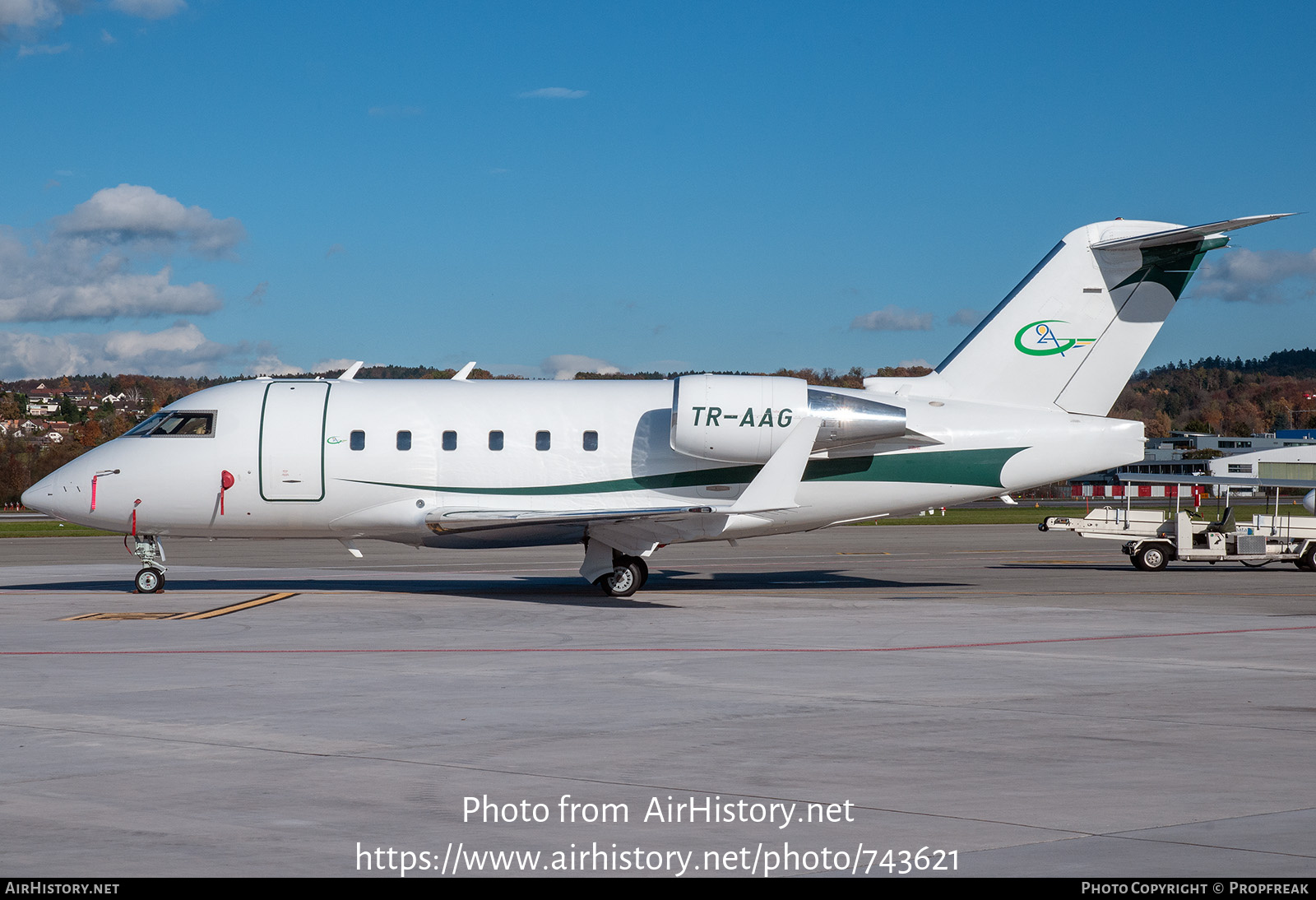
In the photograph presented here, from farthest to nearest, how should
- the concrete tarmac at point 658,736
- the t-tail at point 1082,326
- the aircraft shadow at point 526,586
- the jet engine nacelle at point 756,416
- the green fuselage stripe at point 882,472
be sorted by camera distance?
the t-tail at point 1082,326 < the aircraft shadow at point 526,586 < the green fuselage stripe at point 882,472 < the jet engine nacelle at point 756,416 < the concrete tarmac at point 658,736

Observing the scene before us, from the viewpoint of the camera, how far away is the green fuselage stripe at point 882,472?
23031mm

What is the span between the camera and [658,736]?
9.99m

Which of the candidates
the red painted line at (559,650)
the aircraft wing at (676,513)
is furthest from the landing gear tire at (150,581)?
the red painted line at (559,650)

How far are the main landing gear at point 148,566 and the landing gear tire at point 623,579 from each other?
849 centimetres

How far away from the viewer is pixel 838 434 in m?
22.5

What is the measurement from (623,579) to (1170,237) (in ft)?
39.8

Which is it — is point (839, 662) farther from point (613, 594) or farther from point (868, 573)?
point (868, 573)

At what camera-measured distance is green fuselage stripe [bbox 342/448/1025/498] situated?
23031mm

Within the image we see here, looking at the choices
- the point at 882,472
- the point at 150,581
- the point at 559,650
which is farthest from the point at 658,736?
the point at 150,581

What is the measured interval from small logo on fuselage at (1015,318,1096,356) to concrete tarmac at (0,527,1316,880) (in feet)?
16.4

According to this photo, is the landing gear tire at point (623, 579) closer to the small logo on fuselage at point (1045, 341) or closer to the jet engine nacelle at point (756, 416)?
the jet engine nacelle at point (756, 416)

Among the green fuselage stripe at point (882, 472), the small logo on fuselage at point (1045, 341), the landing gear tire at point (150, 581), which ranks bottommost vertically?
the landing gear tire at point (150, 581)

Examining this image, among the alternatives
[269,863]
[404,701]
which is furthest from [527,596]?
[269,863]

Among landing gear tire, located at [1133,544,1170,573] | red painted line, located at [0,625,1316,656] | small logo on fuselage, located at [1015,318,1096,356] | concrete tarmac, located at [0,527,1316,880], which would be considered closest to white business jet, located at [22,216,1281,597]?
small logo on fuselage, located at [1015,318,1096,356]
